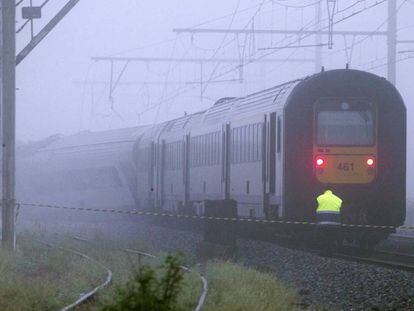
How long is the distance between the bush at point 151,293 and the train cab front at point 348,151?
11.8 meters

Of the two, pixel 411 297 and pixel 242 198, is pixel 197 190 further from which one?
pixel 411 297

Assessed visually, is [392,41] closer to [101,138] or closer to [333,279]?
[333,279]

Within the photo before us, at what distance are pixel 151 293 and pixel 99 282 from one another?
19.6 ft

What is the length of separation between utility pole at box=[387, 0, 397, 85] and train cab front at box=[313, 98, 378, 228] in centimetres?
892

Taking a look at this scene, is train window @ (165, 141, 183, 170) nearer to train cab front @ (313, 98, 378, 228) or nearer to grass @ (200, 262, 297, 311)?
train cab front @ (313, 98, 378, 228)

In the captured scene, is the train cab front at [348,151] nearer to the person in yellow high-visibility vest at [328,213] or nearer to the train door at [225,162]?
the person in yellow high-visibility vest at [328,213]

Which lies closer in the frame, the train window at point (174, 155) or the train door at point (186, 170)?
the train door at point (186, 170)

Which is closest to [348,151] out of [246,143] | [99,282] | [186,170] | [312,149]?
[312,149]

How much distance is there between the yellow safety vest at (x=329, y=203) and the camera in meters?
17.7

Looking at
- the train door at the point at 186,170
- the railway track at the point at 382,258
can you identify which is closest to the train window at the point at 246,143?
the railway track at the point at 382,258

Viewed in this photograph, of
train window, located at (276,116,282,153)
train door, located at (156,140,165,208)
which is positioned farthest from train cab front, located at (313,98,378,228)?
train door, located at (156,140,165,208)

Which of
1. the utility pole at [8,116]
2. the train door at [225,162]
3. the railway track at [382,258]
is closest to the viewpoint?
the railway track at [382,258]

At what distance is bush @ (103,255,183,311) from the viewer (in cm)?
720

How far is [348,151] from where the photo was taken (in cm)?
1895
